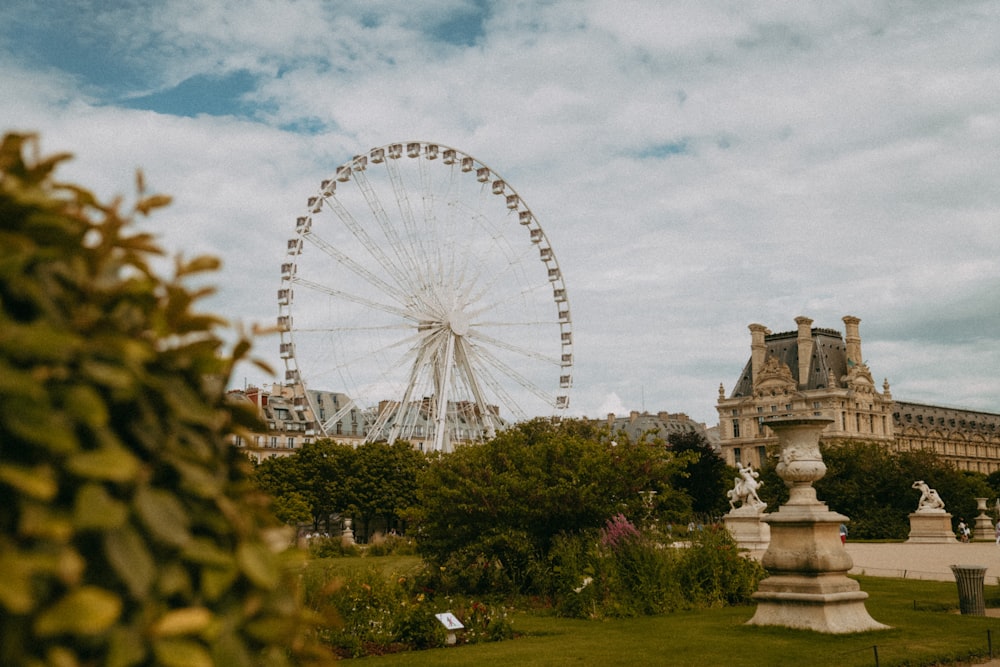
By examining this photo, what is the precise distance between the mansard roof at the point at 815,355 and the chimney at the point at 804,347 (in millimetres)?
407

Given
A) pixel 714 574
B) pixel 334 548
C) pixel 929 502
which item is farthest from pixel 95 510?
pixel 929 502

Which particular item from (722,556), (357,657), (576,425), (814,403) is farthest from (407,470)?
(814,403)

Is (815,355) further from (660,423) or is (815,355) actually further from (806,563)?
(806,563)

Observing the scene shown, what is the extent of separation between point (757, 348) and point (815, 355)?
6.20 meters

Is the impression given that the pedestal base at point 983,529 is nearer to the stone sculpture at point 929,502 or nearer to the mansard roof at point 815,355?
the stone sculpture at point 929,502

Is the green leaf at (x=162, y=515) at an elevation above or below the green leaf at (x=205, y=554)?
above

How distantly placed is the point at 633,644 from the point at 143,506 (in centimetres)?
1050

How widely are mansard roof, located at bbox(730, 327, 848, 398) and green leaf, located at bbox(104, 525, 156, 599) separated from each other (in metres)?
101

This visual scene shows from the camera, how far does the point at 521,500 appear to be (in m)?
17.6

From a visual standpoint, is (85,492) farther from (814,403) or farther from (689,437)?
(814,403)

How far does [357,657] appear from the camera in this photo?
37.0ft

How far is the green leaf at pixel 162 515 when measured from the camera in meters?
1.52

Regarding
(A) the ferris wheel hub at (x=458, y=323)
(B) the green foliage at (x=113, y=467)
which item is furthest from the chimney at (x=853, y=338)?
(B) the green foliage at (x=113, y=467)

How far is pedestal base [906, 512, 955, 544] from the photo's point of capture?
34781 mm
